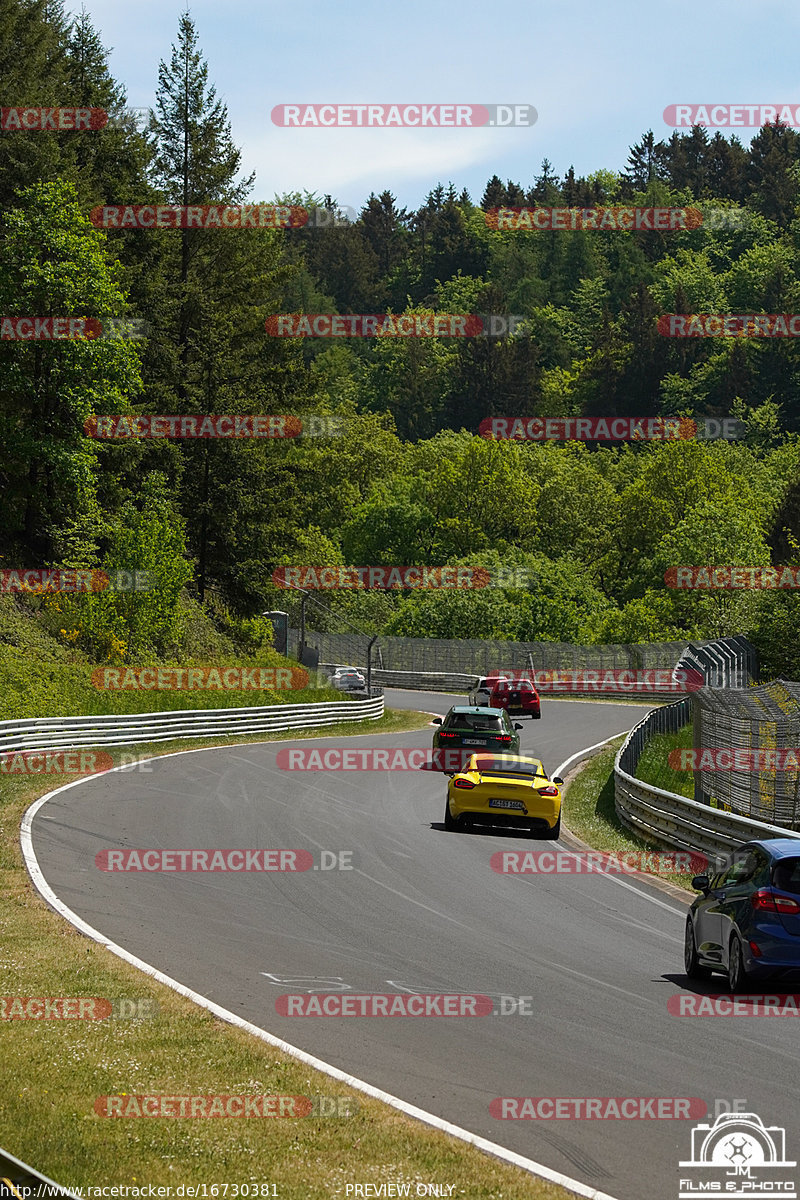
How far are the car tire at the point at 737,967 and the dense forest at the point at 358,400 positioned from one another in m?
Result: 37.6

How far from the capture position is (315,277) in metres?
178

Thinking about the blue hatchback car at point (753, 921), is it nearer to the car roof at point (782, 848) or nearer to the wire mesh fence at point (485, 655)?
the car roof at point (782, 848)

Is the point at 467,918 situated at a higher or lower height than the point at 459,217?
lower

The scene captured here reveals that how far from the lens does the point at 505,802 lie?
2302 cm

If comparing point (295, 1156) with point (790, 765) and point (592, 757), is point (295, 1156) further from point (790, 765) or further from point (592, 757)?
point (592, 757)

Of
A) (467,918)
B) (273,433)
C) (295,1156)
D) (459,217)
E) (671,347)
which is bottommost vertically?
(467,918)

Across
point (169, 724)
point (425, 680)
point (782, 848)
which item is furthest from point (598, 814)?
point (425, 680)

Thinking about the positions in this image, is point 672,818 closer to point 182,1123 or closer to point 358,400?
point 182,1123

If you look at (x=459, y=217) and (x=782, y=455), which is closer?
(x=782, y=455)

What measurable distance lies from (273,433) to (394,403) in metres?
88.7

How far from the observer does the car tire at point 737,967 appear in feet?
36.4

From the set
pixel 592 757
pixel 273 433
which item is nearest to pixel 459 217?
pixel 273 433

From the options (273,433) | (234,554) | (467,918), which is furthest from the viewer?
(273,433)

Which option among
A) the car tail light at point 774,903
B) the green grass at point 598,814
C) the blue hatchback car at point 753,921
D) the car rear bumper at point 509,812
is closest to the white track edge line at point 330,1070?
the blue hatchback car at point 753,921
